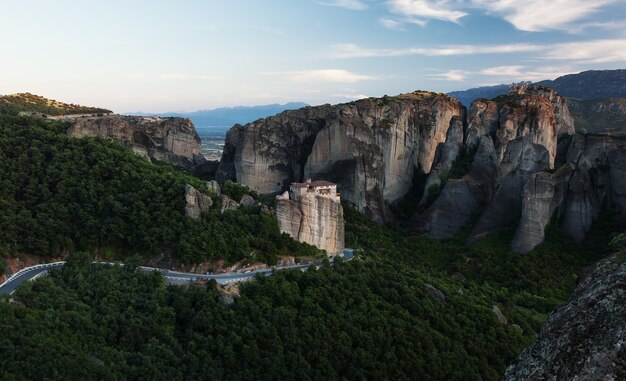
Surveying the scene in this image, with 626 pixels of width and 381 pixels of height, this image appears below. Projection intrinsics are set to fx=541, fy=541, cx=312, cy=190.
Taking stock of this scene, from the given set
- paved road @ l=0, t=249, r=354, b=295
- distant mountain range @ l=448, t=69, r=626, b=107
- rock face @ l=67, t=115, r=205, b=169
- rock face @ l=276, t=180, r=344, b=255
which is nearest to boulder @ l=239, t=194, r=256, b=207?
rock face @ l=276, t=180, r=344, b=255

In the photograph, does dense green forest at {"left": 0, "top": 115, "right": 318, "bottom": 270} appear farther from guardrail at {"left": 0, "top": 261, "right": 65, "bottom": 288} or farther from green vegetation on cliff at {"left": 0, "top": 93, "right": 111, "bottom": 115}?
green vegetation on cliff at {"left": 0, "top": 93, "right": 111, "bottom": 115}

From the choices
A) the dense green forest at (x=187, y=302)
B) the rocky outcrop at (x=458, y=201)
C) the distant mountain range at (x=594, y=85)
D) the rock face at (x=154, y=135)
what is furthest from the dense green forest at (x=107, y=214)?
the distant mountain range at (x=594, y=85)

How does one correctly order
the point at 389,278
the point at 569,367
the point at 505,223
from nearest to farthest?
the point at 569,367 → the point at 389,278 → the point at 505,223

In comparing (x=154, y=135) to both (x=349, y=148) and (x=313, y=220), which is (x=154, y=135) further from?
(x=313, y=220)

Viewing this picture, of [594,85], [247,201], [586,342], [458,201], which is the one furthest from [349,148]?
[594,85]

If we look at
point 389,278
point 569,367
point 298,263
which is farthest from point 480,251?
point 569,367

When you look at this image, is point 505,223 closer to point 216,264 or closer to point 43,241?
point 216,264
